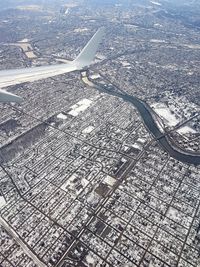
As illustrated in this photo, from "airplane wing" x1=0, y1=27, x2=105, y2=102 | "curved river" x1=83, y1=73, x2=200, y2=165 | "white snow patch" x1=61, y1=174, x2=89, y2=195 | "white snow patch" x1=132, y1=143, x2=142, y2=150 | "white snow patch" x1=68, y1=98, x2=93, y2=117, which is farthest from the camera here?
"white snow patch" x1=68, y1=98, x2=93, y2=117

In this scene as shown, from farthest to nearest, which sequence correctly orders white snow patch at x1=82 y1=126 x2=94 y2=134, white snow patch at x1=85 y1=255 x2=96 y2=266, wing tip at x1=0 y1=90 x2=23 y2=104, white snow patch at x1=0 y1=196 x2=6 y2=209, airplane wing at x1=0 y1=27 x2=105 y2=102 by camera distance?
white snow patch at x1=82 y1=126 x2=94 y2=134, white snow patch at x1=0 y1=196 x2=6 y2=209, airplane wing at x1=0 y1=27 x2=105 y2=102, white snow patch at x1=85 y1=255 x2=96 y2=266, wing tip at x1=0 y1=90 x2=23 y2=104

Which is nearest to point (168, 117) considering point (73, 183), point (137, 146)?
point (137, 146)

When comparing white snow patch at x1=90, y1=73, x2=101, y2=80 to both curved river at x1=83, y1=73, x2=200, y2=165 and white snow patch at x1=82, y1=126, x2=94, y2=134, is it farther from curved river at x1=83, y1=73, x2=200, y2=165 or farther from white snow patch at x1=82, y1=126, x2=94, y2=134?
white snow patch at x1=82, y1=126, x2=94, y2=134

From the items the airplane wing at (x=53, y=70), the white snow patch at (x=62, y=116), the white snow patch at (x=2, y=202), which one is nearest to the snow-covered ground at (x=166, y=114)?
the white snow patch at (x=62, y=116)

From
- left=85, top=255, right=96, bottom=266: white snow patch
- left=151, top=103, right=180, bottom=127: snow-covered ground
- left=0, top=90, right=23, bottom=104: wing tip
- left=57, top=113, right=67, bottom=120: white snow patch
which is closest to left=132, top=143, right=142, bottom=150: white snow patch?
left=151, top=103, right=180, bottom=127: snow-covered ground

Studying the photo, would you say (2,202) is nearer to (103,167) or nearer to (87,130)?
(103,167)

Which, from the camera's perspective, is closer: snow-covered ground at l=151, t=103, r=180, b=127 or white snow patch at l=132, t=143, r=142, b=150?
white snow patch at l=132, t=143, r=142, b=150
